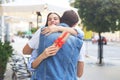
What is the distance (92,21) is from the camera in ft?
64.7

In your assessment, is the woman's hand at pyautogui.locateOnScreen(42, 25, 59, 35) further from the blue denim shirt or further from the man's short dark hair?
the man's short dark hair

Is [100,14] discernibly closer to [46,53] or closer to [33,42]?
[33,42]

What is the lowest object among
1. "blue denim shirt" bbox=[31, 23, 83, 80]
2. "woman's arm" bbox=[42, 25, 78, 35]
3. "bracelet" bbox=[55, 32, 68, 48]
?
"blue denim shirt" bbox=[31, 23, 83, 80]

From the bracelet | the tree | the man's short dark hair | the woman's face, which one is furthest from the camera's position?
the tree

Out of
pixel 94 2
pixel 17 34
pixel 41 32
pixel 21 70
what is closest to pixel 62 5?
pixel 21 70

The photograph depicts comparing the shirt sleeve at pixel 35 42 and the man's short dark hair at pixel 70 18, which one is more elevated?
the man's short dark hair at pixel 70 18

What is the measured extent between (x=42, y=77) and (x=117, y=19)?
50.9 ft

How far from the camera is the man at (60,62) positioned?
416 cm

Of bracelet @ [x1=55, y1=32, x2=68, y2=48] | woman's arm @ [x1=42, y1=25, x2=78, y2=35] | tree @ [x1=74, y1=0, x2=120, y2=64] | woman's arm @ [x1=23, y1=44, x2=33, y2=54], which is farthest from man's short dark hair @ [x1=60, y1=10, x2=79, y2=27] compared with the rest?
tree @ [x1=74, y1=0, x2=120, y2=64]

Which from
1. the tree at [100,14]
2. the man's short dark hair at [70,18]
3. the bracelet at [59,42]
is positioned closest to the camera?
the bracelet at [59,42]

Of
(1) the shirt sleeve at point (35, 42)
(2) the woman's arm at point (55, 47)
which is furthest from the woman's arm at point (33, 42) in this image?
(2) the woman's arm at point (55, 47)

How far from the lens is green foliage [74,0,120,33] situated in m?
19.2

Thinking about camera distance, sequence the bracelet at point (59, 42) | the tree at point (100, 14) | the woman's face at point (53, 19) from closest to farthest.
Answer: the bracelet at point (59, 42) → the woman's face at point (53, 19) → the tree at point (100, 14)

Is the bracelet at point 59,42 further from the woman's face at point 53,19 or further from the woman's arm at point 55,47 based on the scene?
the woman's face at point 53,19
